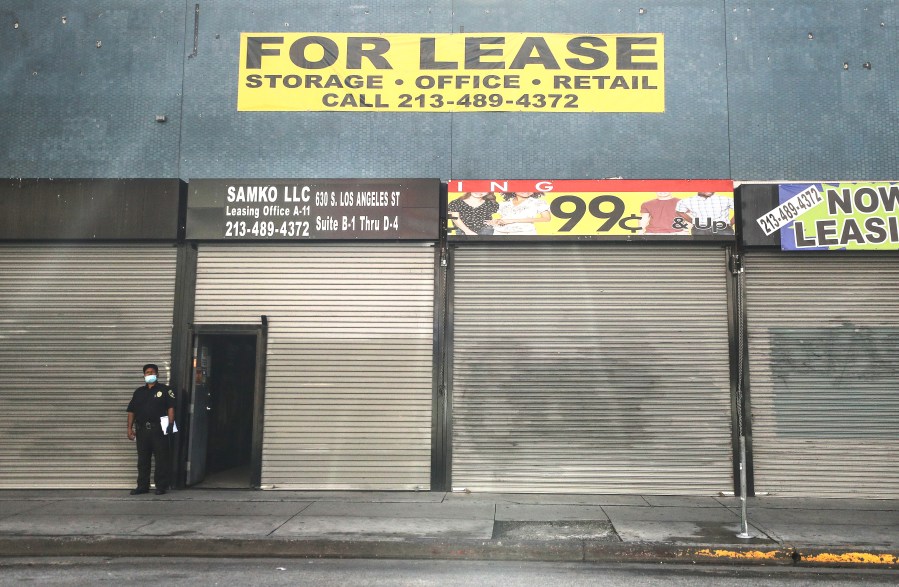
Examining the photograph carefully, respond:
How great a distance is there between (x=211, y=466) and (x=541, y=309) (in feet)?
20.5

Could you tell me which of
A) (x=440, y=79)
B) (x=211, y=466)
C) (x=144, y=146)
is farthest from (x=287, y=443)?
(x=440, y=79)

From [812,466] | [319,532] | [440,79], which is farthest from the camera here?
[440,79]

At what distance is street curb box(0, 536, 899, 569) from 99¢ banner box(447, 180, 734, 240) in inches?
197

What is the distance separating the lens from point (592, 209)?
11.2 meters

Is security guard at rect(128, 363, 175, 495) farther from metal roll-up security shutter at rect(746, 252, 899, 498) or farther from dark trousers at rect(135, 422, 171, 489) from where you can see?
metal roll-up security shutter at rect(746, 252, 899, 498)

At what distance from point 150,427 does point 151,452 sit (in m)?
0.43

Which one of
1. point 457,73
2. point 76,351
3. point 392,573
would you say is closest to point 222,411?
point 76,351

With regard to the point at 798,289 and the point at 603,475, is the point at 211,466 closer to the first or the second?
the point at 603,475

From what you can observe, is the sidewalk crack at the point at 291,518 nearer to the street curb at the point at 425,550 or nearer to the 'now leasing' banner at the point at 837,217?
the street curb at the point at 425,550

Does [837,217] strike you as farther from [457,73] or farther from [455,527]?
[455,527]

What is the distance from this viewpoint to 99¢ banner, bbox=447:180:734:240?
36.6 ft

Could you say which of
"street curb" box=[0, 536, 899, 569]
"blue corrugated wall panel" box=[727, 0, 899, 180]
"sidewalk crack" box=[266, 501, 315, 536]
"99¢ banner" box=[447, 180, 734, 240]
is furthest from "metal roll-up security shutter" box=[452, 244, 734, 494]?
"street curb" box=[0, 536, 899, 569]

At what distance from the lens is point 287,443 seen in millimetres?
11125

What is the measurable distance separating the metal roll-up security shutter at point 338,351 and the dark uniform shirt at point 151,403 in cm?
127
